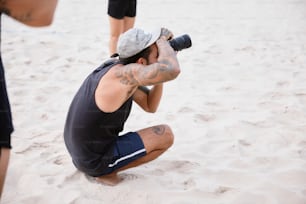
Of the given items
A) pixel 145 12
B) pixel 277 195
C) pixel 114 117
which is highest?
pixel 114 117

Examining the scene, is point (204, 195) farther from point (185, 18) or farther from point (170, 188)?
point (185, 18)

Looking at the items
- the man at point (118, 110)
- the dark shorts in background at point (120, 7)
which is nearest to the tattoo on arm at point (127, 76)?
the man at point (118, 110)

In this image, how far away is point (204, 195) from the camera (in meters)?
2.21

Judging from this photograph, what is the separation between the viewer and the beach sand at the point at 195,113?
227 cm

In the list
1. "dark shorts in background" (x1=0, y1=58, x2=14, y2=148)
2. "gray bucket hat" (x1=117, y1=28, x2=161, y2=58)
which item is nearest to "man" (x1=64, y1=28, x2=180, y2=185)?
"gray bucket hat" (x1=117, y1=28, x2=161, y2=58)

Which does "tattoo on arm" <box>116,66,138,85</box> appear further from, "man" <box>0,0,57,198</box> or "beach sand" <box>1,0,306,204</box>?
"man" <box>0,0,57,198</box>

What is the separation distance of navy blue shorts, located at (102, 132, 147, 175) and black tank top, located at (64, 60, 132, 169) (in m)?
0.05

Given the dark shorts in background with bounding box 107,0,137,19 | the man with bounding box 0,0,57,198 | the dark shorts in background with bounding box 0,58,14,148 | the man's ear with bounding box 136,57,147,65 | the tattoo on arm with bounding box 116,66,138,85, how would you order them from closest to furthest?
the man with bounding box 0,0,57,198, the dark shorts in background with bounding box 0,58,14,148, the tattoo on arm with bounding box 116,66,138,85, the man's ear with bounding box 136,57,147,65, the dark shorts in background with bounding box 107,0,137,19

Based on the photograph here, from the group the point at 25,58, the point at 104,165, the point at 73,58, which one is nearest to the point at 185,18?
the point at 73,58

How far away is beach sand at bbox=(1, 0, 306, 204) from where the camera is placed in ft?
7.45

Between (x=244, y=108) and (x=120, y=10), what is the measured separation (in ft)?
4.55

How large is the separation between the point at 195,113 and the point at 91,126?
4.07 feet

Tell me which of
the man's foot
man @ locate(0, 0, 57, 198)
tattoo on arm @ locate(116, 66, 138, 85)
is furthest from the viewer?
the man's foot

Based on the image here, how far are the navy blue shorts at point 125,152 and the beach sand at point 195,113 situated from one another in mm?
124
